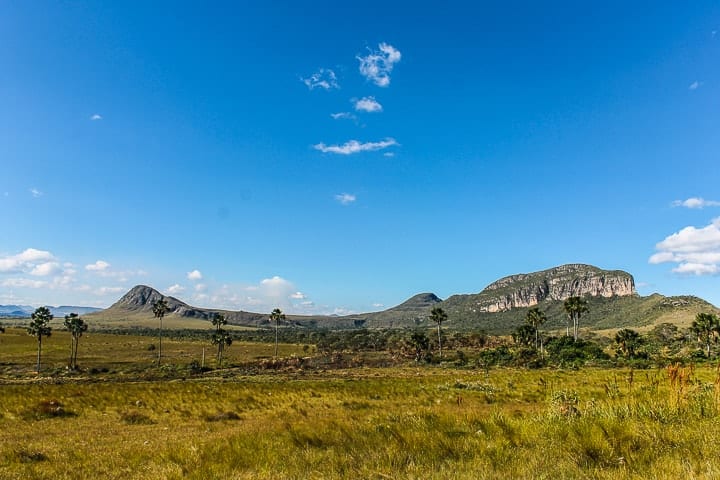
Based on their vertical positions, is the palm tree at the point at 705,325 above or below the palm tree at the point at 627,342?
above

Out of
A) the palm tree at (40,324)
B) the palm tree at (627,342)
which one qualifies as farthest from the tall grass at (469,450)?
the palm tree at (627,342)

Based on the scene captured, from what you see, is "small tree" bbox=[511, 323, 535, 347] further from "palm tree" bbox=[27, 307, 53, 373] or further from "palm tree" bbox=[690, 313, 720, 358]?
"palm tree" bbox=[27, 307, 53, 373]

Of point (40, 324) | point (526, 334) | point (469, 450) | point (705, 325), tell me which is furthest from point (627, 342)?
point (40, 324)

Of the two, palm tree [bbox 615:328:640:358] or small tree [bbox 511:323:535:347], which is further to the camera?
small tree [bbox 511:323:535:347]

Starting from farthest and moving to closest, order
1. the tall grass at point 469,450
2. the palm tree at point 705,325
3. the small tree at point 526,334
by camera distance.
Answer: the small tree at point 526,334
the palm tree at point 705,325
the tall grass at point 469,450

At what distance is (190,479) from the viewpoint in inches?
264

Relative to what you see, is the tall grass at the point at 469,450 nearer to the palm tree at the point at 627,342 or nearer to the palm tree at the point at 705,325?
the palm tree at the point at 627,342

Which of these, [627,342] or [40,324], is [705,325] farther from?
[40,324]

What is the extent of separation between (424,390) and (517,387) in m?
6.42

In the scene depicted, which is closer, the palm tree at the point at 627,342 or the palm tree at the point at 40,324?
the palm tree at the point at 40,324

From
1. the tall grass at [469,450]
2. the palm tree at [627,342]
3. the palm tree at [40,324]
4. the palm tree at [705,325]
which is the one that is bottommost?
the palm tree at [627,342]

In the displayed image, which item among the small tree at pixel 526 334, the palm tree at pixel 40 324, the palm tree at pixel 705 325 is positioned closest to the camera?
the palm tree at pixel 40 324

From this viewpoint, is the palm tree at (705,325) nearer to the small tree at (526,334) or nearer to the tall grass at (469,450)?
the small tree at (526,334)

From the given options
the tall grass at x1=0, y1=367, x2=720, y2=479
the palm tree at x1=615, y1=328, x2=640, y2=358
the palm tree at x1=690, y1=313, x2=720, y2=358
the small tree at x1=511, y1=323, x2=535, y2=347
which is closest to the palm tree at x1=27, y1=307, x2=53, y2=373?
the tall grass at x1=0, y1=367, x2=720, y2=479
